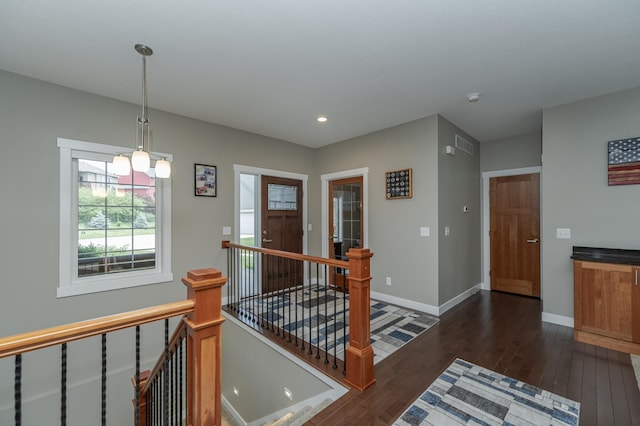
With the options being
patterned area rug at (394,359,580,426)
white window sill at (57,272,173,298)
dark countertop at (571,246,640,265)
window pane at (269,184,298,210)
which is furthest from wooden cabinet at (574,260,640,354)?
white window sill at (57,272,173,298)

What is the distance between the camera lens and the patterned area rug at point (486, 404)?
1905mm

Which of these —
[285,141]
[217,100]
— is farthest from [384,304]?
[217,100]

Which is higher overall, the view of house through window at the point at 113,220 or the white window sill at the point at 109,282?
the view of house through window at the point at 113,220

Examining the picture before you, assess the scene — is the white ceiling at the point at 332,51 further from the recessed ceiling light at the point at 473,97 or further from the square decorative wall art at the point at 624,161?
the square decorative wall art at the point at 624,161

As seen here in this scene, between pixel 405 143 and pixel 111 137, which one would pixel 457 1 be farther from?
pixel 111 137

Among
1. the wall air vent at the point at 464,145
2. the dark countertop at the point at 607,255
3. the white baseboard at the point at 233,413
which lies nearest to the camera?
the dark countertop at the point at 607,255

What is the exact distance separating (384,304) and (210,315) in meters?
3.41

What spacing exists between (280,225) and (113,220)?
2439 millimetres

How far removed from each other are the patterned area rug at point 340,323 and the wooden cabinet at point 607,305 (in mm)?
1524

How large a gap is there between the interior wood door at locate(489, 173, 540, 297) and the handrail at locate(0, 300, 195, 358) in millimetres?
5260

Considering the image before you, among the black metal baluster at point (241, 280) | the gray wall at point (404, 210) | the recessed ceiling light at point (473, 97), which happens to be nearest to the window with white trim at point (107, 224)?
the black metal baluster at point (241, 280)

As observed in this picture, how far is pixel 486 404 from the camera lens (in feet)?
6.75

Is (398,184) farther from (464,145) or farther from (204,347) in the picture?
(204,347)

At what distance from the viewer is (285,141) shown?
5.08 metres
